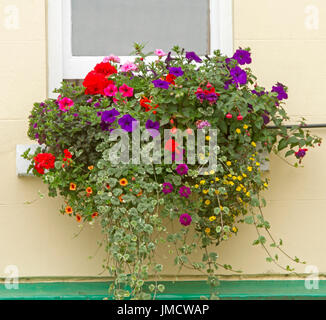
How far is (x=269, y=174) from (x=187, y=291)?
71cm

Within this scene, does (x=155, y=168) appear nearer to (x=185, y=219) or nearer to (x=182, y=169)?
(x=182, y=169)

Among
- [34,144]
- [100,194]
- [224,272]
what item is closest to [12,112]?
[34,144]

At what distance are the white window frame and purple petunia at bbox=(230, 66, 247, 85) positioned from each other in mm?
382

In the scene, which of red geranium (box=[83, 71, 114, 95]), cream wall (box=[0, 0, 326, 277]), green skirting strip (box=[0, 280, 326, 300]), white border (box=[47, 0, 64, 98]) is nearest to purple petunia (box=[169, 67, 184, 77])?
red geranium (box=[83, 71, 114, 95])

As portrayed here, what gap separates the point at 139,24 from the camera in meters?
2.88

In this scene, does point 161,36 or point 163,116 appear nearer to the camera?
point 163,116

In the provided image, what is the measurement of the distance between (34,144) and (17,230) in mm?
433

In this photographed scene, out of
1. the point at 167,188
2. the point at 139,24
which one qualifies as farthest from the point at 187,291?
the point at 139,24

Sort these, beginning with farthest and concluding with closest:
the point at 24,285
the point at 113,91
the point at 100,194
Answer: the point at 24,285 < the point at 113,91 < the point at 100,194

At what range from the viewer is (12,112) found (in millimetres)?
2695

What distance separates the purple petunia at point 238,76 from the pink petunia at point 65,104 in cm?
74

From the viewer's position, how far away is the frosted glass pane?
2.86 metres

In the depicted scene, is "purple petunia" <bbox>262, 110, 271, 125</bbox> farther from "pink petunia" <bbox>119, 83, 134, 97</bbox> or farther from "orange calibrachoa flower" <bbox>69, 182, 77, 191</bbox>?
"orange calibrachoa flower" <bbox>69, 182, 77, 191</bbox>

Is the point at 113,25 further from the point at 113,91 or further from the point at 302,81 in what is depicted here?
the point at 302,81
